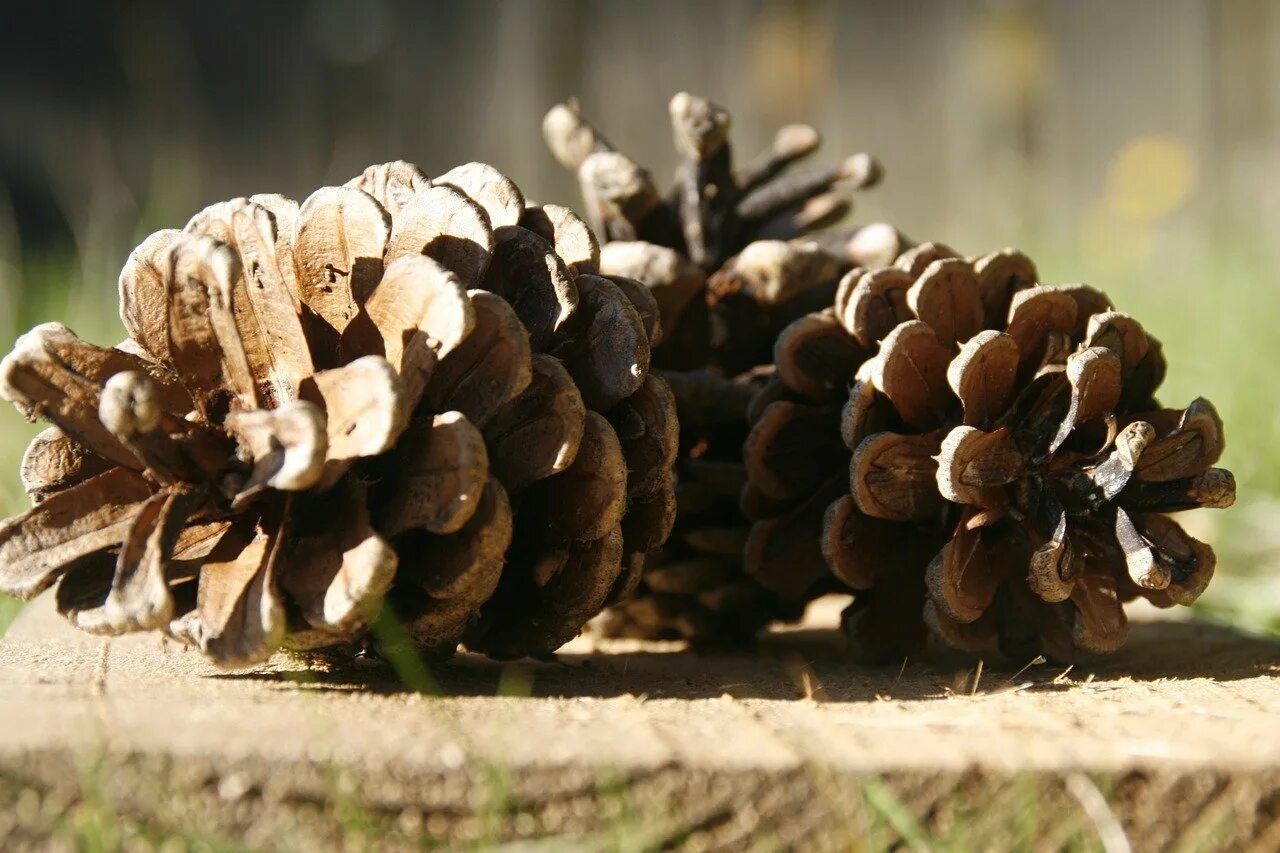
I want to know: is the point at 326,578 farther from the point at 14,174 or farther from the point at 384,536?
the point at 14,174

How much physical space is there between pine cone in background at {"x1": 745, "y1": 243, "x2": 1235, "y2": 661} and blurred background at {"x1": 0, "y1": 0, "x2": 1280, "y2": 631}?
1.36 meters

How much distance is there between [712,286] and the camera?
1.02 m

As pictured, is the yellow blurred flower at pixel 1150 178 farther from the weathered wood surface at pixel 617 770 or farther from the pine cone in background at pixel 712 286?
the weathered wood surface at pixel 617 770

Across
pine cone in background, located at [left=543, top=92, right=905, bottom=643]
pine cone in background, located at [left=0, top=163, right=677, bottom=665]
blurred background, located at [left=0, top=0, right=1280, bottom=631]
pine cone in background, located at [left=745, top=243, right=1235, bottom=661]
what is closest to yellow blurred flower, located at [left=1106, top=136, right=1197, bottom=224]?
blurred background, located at [left=0, top=0, right=1280, bottom=631]

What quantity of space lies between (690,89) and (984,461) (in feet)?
6.23

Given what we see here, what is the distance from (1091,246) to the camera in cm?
224

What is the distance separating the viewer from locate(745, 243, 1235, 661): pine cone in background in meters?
0.79

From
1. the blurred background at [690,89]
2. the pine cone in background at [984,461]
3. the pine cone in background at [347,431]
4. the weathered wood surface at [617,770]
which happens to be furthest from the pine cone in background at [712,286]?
the blurred background at [690,89]

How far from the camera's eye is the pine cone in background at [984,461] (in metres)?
0.79

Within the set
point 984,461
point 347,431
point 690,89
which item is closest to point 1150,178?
point 690,89

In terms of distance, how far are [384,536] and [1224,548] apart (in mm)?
1181

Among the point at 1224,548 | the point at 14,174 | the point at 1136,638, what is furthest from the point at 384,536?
the point at 14,174

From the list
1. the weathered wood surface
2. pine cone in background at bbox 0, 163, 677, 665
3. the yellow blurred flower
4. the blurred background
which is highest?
the blurred background

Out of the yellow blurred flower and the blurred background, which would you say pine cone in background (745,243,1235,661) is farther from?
the yellow blurred flower
